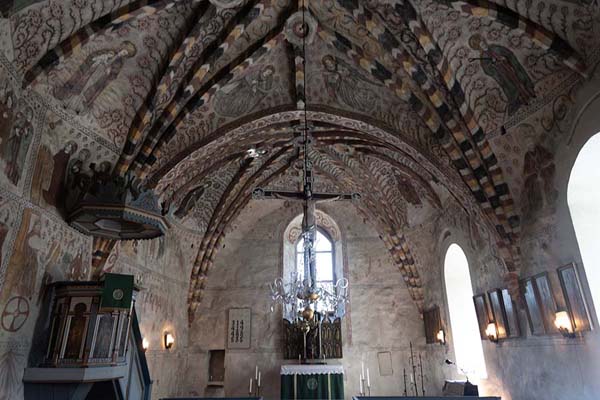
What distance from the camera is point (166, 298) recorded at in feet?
44.5

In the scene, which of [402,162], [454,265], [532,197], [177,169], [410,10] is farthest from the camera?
[454,265]

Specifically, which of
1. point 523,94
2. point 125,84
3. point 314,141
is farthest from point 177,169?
point 523,94

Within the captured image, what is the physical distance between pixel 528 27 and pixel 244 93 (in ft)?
21.6

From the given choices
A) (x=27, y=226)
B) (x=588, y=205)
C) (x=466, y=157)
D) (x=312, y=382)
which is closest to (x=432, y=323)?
(x=312, y=382)

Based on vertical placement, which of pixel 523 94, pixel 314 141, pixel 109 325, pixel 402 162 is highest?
pixel 314 141

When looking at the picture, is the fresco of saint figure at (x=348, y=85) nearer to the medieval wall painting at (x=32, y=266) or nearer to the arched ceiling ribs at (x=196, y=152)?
the arched ceiling ribs at (x=196, y=152)

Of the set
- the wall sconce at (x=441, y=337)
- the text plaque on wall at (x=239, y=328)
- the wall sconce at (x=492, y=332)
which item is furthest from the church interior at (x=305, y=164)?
the text plaque on wall at (x=239, y=328)

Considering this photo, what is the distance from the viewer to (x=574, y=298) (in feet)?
23.5

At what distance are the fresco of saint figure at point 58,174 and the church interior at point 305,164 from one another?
36 mm

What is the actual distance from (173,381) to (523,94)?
43.8ft

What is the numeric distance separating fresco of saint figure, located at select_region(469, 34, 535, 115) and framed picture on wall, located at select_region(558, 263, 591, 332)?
3.38m

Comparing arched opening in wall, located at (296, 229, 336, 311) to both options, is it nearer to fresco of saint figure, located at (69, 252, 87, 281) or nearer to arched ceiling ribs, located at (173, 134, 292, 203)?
arched ceiling ribs, located at (173, 134, 292, 203)

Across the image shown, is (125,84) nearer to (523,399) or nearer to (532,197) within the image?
(532,197)

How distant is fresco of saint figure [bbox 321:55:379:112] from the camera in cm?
1002
